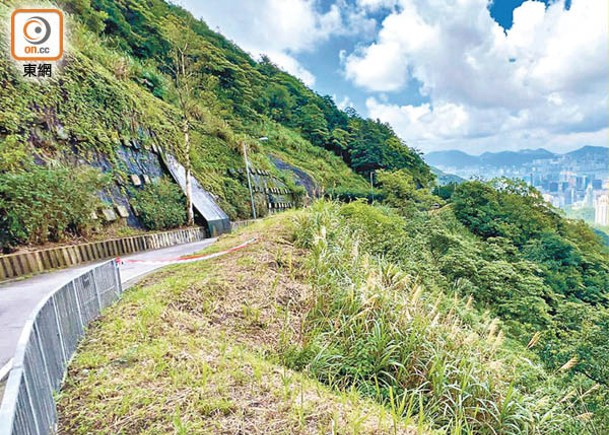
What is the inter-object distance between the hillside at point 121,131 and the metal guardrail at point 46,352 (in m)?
→ 4.45

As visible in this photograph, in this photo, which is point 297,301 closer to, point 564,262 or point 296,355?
point 296,355

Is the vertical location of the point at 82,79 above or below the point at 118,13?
below

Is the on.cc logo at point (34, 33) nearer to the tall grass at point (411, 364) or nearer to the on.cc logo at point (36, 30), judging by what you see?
the on.cc logo at point (36, 30)

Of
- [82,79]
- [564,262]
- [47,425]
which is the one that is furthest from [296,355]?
[564,262]

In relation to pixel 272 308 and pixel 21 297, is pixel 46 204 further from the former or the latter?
pixel 272 308

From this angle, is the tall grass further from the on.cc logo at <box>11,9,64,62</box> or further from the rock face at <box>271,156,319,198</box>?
the rock face at <box>271,156,319,198</box>

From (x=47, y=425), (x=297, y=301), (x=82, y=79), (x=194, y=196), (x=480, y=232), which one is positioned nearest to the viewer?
(x=47, y=425)

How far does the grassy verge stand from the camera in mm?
2303

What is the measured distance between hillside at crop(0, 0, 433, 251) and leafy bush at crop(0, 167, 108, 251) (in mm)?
23

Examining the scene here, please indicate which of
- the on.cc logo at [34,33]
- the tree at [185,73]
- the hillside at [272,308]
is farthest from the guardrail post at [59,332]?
the tree at [185,73]

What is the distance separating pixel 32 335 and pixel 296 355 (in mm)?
2283

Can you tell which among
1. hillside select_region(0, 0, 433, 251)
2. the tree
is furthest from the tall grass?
the tree

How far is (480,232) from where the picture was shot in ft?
76.3

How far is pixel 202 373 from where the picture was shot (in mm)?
2773
